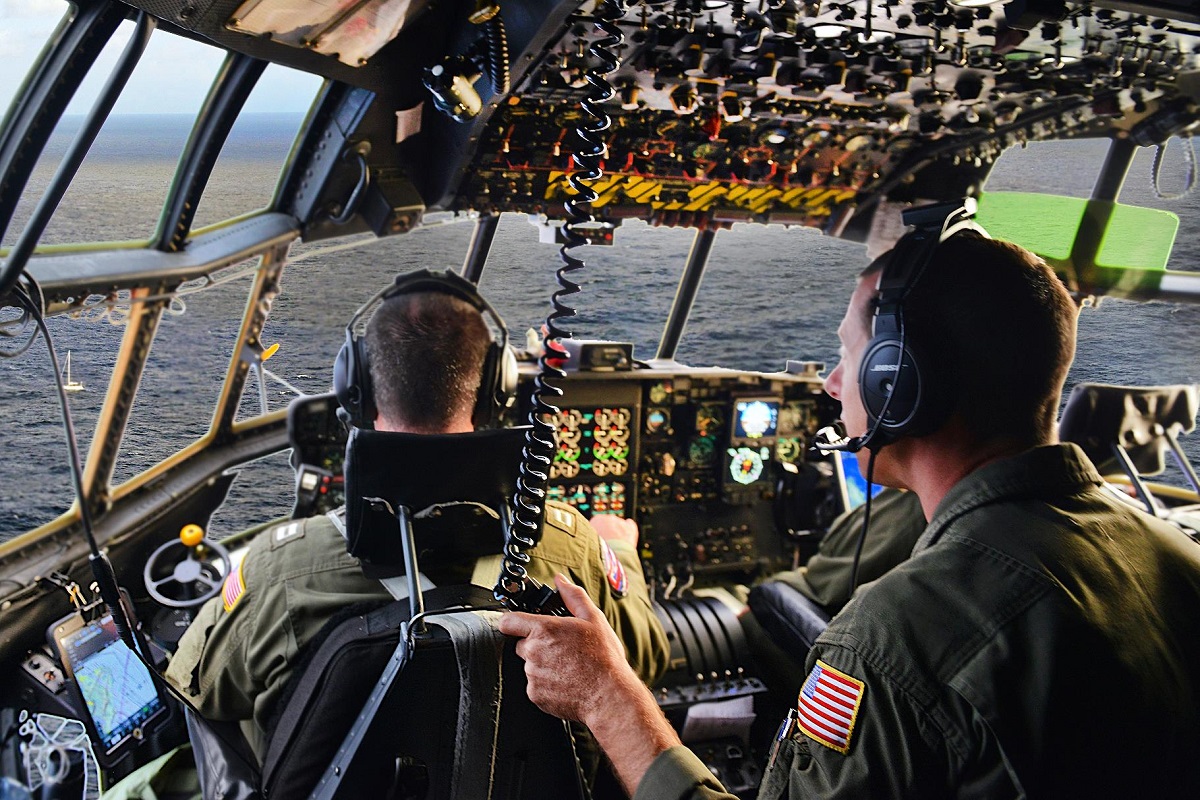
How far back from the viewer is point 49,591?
204 cm

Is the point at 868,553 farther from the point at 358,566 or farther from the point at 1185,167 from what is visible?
the point at 1185,167

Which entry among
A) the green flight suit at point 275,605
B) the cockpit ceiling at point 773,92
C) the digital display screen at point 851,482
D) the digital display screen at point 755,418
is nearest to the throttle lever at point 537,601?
the green flight suit at point 275,605

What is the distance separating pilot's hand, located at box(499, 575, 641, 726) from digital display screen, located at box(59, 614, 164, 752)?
1.40 m

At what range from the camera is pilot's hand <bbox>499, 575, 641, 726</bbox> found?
96cm

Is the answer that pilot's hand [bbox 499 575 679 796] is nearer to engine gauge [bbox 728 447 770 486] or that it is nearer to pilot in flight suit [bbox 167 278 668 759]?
pilot in flight suit [bbox 167 278 668 759]

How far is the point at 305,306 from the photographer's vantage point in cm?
234

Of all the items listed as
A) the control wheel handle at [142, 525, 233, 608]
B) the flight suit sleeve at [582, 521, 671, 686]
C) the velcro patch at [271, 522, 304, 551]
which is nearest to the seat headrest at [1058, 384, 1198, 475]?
the flight suit sleeve at [582, 521, 671, 686]

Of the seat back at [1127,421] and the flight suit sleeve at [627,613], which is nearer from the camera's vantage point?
the flight suit sleeve at [627,613]

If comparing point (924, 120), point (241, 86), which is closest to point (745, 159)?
point (924, 120)

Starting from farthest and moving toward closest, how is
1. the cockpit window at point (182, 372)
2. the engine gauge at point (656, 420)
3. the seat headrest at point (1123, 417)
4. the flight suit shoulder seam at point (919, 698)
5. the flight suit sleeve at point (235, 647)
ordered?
the engine gauge at point (656, 420) < the seat headrest at point (1123, 417) < the cockpit window at point (182, 372) < the flight suit sleeve at point (235, 647) < the flight suit shoulder seam at point (919, 698)

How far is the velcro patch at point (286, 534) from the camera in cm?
124

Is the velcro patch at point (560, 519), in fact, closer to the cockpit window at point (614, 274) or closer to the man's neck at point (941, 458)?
the man's neck at point (941, 458)

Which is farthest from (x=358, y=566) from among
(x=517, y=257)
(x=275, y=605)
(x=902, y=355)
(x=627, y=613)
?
(x=517, y=257)

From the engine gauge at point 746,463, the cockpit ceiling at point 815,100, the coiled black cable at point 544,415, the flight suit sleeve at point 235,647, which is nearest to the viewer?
the coiled black cable at point 544,415
